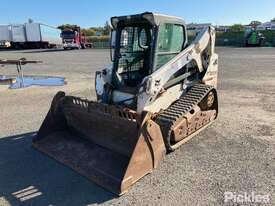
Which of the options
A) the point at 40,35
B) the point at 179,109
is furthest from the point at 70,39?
the point at 179,109

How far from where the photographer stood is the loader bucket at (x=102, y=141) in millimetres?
3701

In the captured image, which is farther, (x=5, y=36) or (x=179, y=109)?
(x=5, y=36)

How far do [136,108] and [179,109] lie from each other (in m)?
0.76

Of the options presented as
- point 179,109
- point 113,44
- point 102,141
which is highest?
point 113,44

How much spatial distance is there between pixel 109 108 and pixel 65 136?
131 cm

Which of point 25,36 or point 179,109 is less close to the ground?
point 25,36

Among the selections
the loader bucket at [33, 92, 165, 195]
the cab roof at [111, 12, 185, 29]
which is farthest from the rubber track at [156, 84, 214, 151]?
the cab roof at [111, 12, 185, 29]

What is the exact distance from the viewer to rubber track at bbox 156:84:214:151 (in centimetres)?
425

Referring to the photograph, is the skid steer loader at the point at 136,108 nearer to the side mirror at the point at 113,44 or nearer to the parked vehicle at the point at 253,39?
the side mirror at the point at 113,44

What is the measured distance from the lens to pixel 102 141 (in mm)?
4625

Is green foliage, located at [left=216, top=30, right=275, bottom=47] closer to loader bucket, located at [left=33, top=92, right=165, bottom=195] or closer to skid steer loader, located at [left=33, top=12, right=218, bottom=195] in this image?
skid steer loader, located at [left=33, top=12, right=218, bottom=195]

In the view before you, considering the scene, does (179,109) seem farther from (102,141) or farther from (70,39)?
(70,39)

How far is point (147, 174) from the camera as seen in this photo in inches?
157

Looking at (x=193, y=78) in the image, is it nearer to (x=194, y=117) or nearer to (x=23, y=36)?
(x=194, y=117)
